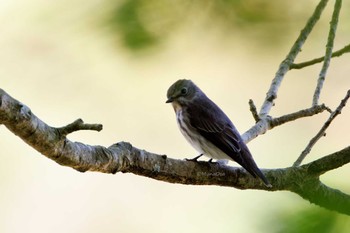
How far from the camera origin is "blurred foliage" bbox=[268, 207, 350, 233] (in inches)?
15.4

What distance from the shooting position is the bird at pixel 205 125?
8.45 ft

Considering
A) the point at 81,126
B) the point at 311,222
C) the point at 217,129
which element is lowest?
the point at 311,222

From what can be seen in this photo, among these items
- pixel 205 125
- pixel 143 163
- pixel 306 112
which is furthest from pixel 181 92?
pixel 143 163

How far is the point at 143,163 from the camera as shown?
1.59 metres

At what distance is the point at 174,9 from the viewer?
0.41m

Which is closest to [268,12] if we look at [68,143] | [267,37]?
[267,37]

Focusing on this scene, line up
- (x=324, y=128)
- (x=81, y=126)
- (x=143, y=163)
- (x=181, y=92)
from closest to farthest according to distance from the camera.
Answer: (x=81, y=126) → (x=143, y=163) → (x=324, y=128) → (x=181, y=92)

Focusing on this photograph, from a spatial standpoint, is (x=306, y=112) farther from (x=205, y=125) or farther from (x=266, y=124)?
(x=205, y=125)

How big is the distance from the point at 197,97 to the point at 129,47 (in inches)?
109

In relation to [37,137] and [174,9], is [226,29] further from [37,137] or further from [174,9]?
[37,137]

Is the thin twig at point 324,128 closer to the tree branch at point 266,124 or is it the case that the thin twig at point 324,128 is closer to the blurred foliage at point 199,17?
the tree branch at point 266,124

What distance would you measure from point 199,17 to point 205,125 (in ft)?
8.24

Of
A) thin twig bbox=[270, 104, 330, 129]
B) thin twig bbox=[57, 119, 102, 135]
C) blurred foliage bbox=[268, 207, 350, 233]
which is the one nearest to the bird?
thin twig bbox=[270, 104, 330, 129]

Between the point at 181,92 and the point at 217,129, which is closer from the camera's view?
the point at 217,129
